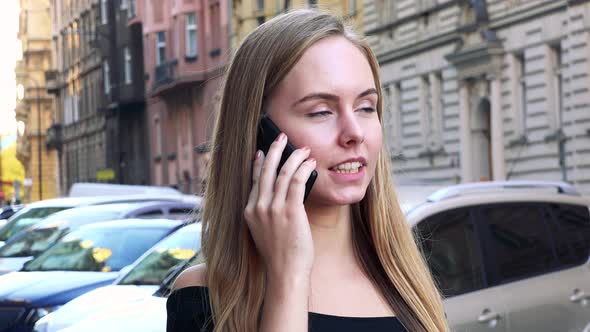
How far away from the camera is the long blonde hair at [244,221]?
3.00 metres

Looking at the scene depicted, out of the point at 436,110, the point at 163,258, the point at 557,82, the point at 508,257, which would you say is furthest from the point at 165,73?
the point at 508,257

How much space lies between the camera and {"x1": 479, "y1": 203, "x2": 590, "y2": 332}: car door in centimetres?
764

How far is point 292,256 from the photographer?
2.87 metres

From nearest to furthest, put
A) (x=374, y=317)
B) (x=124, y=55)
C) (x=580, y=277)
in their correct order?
(x=374, y=317) < (x=580, y=277) < (x=124, y=55)

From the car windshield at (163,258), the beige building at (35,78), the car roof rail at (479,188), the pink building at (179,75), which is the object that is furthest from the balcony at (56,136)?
the car roof rail at (479,188)

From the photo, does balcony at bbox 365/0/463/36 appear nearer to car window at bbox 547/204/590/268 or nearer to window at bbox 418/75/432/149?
window at bbox 418/75/432/149

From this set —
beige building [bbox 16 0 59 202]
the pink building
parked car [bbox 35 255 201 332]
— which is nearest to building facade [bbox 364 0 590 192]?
the pink building

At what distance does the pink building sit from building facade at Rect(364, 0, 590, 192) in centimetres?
1415

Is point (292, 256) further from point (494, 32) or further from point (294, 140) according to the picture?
point (494, 32)

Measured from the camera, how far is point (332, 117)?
3.08 meters

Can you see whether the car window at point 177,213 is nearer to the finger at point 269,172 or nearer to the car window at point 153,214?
the car window at point 153,214

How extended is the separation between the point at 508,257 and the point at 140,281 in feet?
10.2

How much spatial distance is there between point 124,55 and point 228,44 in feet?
56.2

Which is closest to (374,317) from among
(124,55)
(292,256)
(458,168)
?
(292,256)
